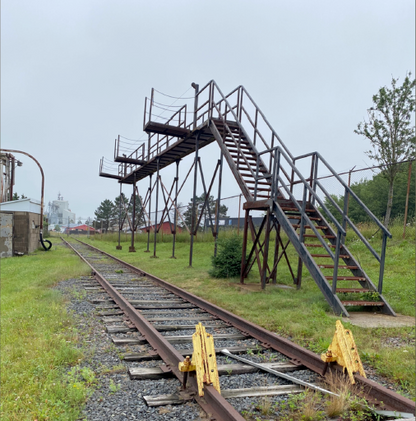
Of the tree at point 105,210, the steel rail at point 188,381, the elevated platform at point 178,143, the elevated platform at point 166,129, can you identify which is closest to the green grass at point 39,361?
the steel rail at point 188,381

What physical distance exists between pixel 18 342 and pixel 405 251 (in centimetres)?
1016

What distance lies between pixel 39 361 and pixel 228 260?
7.25 m

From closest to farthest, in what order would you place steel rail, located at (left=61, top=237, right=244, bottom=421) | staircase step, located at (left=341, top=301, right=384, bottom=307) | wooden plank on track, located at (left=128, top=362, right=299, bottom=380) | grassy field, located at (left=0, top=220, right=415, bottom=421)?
steel rail, located at (left=61, top=237, right=244, bottom=421) → grassy field, located at (left=0, top=220, right=415, bottom=421) → wooden plank on track, located at (left=128, top=362, right=299, bottom=380) → staircase step, located at (left=341, top=301, right=384, bottom=307)

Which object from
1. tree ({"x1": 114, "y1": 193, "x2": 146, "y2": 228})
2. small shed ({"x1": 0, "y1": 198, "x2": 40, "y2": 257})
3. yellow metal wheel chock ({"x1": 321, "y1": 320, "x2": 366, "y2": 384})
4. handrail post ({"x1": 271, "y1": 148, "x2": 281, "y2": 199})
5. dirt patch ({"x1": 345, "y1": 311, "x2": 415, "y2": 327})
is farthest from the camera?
tree ({"x1": 114, "y1": 193, "x2": 146, "y2": 228})

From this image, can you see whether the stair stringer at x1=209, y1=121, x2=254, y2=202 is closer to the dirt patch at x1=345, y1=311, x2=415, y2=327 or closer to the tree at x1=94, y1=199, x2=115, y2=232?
the dirt patch at x1=345, y1=311, x2=415, y2=327

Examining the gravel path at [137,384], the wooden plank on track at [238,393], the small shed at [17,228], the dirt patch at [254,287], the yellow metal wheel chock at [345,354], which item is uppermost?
the small shed at [17,228]

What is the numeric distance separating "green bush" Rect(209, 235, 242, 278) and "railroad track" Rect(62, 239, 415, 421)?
3.06 metres

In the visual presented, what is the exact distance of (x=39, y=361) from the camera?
394 centimetres

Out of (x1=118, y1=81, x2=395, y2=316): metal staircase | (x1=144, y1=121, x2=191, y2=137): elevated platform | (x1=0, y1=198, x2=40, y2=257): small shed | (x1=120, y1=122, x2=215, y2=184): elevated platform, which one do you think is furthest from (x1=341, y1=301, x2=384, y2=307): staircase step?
(x1=0, y1=198, x2=40, y2=257): small shed

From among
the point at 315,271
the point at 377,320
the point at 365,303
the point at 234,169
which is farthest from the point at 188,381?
the point at 234,169

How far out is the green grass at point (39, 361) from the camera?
3.02 meters

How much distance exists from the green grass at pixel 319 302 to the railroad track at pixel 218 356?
42 cm

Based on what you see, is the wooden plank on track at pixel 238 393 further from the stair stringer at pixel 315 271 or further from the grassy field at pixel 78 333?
the stair stringer at pixel 315 271

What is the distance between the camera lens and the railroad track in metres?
3.12
